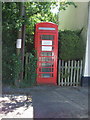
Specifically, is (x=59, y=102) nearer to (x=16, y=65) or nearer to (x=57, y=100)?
(x=57, y=100)

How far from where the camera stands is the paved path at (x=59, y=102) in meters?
4.68

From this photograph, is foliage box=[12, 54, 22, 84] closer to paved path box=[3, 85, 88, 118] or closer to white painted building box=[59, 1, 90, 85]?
paved path box=[3, 85, 88, 118]

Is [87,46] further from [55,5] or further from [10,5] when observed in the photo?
[10,5]

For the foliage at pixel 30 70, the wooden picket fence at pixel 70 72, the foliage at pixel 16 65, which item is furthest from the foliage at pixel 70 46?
the foliage at pixel 16 65

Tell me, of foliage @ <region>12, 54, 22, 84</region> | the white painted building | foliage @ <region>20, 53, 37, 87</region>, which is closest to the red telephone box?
foliage @ <region>20, 53, 37, 87</region>

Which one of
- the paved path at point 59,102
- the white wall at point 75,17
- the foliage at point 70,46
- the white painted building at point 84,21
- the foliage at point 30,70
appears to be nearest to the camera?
the paved path at point 59,102

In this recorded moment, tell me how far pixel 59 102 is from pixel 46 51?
236 centimetres

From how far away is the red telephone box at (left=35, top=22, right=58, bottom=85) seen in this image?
23.0 ft

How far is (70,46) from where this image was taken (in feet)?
24.3

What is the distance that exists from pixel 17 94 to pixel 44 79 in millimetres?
1535

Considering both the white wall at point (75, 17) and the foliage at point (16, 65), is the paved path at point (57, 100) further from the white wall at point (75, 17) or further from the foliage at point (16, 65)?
the white wall at point (75, 17)

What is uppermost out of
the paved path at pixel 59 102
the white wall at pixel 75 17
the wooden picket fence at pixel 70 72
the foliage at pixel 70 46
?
the white wall at pixel 75 17

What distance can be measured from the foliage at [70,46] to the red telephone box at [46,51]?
314mm

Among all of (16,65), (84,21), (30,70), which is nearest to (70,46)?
(84,21)
